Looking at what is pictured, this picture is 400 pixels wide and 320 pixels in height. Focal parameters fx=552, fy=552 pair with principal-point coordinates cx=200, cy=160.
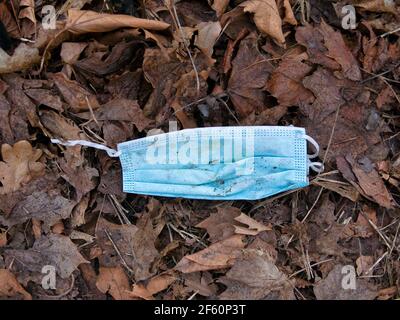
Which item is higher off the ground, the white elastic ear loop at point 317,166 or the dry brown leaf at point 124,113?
the dry brown leaf at point 124,113

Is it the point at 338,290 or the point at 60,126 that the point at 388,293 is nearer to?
the point at 338,290

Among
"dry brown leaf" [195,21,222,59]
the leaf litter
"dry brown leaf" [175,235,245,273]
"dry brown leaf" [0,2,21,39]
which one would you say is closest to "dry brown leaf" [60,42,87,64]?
the leaf litter

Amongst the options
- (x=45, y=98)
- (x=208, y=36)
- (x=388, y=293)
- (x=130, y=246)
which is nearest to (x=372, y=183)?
(x=388, y=293)

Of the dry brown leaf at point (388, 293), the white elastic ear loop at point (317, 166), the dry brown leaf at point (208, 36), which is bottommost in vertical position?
the dry brown leaf at point (388, 293)

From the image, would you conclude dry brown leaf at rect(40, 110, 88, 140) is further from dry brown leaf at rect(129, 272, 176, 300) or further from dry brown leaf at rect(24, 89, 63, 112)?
dry brown leaf at rect(129, 272, 176, 300)

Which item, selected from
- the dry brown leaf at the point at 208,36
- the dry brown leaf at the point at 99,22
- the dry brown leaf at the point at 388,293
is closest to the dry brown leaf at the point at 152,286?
the dry brown leaf at the point at 388,293

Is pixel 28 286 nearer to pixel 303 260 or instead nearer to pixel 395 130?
pixel 303 260

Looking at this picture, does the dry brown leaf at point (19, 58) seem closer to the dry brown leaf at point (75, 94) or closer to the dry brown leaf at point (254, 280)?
the dry brown leaf at point (75, 94)

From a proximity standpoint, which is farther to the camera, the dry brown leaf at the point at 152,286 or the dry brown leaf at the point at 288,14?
the dry brown leaf at the point at 288,14
